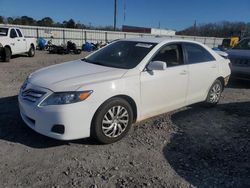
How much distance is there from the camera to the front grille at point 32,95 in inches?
146

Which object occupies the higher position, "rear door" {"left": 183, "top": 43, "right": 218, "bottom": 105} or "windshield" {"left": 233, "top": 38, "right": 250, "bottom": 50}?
"windshield" {"left": 233, "top": 38, "right": 250, "bottom": 50}

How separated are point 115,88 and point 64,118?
84 cm

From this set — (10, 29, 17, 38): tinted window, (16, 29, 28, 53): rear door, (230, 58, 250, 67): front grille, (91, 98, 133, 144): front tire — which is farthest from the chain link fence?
(91, 98, 133, 144): front tire

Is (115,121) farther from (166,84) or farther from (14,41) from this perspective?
(14,41)

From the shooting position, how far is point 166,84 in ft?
15.1

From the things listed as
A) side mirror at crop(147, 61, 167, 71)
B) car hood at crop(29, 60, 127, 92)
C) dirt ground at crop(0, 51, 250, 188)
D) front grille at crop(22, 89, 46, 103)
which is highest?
side mirror at crop(147, 61, 167, 71)

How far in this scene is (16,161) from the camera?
3.48 meters

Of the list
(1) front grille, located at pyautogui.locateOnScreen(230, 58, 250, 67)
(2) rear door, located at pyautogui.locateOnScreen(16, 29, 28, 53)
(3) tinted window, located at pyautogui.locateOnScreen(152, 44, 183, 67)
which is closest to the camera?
(3) tinted window, located at pyautogui.locateOnScreen(152, 44, 183, 67)

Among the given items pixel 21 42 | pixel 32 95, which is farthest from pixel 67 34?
pixel 32 95

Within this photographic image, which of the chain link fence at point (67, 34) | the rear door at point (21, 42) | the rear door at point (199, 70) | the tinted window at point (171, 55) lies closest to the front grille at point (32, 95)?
the tinted window at point (171, 55)

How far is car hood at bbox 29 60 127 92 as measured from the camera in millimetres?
3707

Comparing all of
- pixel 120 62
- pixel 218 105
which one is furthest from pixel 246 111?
pixel 120 62

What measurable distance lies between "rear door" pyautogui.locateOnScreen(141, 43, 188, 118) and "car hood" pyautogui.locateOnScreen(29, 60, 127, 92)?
514 millimetres

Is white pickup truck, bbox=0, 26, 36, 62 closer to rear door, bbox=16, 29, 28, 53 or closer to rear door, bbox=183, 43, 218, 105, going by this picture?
rear door, bbox=16, 29, 28, 53
